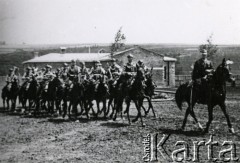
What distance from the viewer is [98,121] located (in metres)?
11.0

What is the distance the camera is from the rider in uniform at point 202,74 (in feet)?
28.1

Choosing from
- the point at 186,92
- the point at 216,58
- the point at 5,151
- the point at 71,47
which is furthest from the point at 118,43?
the point at 5,151

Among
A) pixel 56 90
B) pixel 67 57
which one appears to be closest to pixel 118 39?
pixel 67 57

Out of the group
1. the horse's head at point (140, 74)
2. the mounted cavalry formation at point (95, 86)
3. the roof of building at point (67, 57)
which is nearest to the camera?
the horse's head at point (140, 74)

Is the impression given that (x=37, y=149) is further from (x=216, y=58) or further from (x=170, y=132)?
(x=216, y=58)

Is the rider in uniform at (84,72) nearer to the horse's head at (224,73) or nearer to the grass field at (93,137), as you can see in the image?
the grass field at (93,137)

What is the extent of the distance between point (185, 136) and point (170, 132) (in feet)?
2.09

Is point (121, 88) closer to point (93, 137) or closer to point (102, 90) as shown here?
point (102, 90)

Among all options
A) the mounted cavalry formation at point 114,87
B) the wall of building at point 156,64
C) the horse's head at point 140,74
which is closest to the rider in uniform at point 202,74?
the mounted cavalry formation at point 114,87

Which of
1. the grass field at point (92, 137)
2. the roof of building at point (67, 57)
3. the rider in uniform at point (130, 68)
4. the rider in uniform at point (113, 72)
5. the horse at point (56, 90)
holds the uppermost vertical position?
the rider in uniform at point (130, 68)

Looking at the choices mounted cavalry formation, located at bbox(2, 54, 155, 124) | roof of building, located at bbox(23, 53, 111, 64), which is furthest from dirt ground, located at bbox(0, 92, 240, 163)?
roof of building, located at bbox(23, 53, 111, 64)

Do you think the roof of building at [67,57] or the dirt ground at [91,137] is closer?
the dirt ground at [91,137]

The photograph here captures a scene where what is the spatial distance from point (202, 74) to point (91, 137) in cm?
319

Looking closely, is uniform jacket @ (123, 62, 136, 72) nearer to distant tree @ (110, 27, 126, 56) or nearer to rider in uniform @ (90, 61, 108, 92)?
rider in uniform @ (90, 61, 108, 92)
